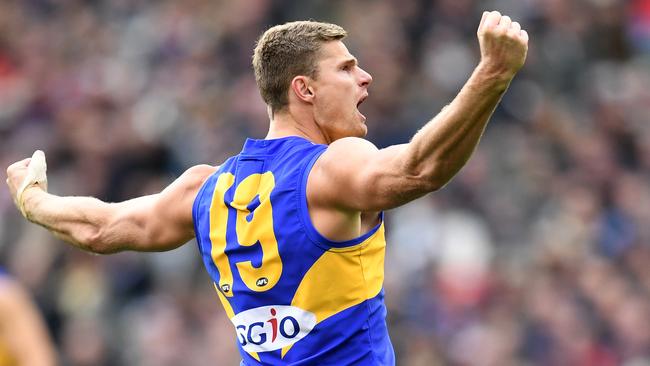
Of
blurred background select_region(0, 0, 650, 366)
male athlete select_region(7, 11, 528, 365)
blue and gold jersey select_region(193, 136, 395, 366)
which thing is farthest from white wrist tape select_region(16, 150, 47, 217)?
blurred background select_region(0, 0, 650, 366)

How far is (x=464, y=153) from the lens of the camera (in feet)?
15.5

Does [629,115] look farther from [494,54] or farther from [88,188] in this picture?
[494,54]

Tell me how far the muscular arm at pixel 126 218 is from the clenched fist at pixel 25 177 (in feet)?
0.18

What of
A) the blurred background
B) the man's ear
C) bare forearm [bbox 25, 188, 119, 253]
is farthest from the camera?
the blurred background

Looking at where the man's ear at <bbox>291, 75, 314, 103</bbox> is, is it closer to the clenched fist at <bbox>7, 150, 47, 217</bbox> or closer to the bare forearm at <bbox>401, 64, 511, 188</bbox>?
the bare forearm at <bbox>401, 64, 511, 188</bbox>

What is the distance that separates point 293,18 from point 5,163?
3553mm

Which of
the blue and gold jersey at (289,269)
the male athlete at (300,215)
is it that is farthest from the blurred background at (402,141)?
the blue and gold jersey at (289,269)

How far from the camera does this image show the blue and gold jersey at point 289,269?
5.39 m

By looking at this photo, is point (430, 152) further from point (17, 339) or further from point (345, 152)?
point (17, 339)

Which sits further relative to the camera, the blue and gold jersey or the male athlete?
the blue and gold jersey

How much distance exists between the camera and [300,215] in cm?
534

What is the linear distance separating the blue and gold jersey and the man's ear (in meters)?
0.19

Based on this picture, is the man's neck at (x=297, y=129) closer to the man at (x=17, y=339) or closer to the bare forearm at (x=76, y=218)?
the bare forearm at (x=76, y=218)

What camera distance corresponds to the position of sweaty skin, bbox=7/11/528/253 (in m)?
4.62
